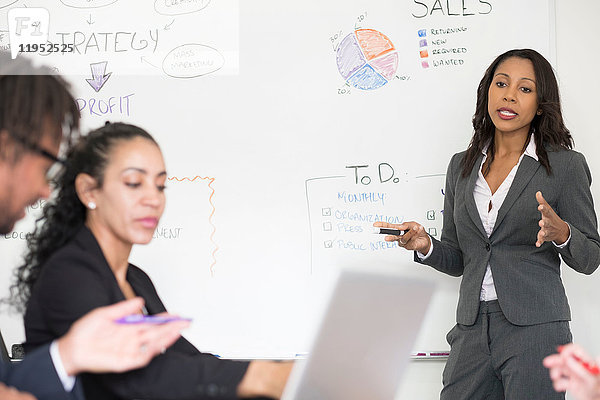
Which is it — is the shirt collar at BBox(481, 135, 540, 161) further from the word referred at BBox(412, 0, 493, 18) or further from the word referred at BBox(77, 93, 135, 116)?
the word referred at BBox(77, 93, 135, 116)

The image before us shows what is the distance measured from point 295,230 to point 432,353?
0.71m

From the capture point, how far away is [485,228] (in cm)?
226

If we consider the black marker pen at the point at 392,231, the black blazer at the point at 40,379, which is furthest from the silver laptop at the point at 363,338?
the black marker pen at the point at 392,231

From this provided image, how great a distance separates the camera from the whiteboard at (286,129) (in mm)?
2775

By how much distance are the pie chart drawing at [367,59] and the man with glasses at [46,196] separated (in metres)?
1.69

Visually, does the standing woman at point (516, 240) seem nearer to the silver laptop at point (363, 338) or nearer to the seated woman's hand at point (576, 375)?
the seated woman's hand at point (576, 375)

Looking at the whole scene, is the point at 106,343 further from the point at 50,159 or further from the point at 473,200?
the point at 473,200

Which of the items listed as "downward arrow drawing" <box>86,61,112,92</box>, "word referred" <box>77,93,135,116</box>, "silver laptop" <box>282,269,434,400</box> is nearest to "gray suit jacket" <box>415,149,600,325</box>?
"silver laptop" <box>282,269,434,400</box>

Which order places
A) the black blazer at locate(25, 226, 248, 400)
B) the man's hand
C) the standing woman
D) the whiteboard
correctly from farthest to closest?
the whiteboard
the standing woman
the black blazer at locate(25, 226, 248, 400)
the man's hand

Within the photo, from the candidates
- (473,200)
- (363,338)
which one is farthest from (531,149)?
(363,338)

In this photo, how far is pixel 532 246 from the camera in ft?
7.31

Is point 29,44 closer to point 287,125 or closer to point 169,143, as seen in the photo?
point 169,143

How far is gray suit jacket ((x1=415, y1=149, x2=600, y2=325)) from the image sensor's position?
2.17m

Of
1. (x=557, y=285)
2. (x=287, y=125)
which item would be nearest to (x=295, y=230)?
(x=287, y=125)
